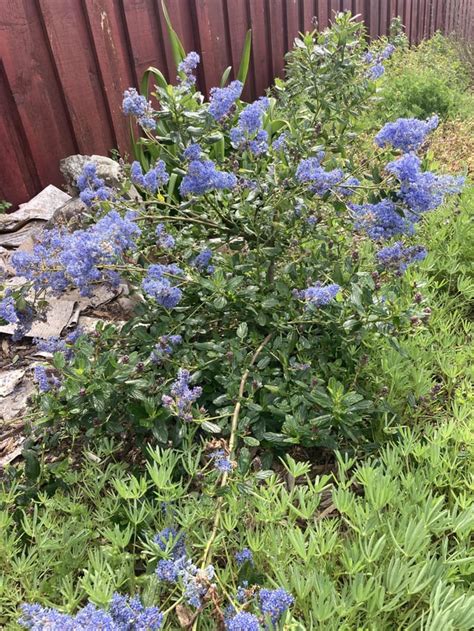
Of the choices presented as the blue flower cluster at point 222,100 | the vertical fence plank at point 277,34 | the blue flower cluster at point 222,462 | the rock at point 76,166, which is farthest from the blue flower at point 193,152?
the vertical fence plank at point 277,34

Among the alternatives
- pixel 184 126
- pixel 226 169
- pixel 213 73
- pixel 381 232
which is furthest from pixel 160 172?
pixel 213 73

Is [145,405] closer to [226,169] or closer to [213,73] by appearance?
[226,169]

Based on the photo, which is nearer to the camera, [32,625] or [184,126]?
[32,625]

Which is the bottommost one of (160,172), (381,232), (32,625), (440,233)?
(440,233)

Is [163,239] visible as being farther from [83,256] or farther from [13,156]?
[13,156]

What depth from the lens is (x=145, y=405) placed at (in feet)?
5.79

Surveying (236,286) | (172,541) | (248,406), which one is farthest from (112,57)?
(172,541)

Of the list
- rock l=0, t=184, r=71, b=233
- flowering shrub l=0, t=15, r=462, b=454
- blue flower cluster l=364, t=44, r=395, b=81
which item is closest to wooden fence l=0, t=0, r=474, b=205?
rock l=0, t=184, r=71, b=233

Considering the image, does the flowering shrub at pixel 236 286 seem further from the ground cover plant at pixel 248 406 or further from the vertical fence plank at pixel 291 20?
the vertical fence plank at pixel 291 20

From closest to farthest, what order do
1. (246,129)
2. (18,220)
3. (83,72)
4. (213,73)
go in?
(246,129)
(18,220)
(83,72)
(213,73)

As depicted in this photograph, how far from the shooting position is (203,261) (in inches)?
80.6

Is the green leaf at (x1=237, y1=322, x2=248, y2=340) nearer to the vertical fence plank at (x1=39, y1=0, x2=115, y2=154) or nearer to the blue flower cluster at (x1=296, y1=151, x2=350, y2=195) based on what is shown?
the blue flower cluster at (x1=296, y1=151, x2=350, y2=195)

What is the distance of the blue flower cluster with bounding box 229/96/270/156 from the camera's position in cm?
181

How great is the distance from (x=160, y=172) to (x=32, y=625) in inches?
58.8
